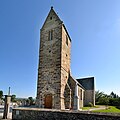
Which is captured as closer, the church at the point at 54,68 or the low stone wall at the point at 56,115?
the low stone wall at the point at 56,115

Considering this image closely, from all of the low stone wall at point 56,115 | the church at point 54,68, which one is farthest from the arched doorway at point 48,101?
the low stone wall at point 56,115

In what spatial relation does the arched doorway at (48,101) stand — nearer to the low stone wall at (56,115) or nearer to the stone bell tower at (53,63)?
the stone bell tower at (53,63)

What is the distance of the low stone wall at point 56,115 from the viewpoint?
29.9 ft

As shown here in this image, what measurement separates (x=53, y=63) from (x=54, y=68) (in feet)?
2.51

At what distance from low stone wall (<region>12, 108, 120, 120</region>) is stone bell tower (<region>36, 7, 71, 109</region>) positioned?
8.05 meters

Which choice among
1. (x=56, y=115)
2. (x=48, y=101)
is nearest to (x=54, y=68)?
(x=48, y=101)

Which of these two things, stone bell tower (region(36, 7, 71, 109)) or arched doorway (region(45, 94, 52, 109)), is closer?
stone bell tower (region(36, 7, 71, 109))

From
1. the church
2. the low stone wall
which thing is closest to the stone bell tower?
the church

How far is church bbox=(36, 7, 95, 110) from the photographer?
21203 mm

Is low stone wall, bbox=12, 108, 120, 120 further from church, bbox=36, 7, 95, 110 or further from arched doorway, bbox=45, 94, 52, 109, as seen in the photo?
arched doorway, bbox=45, 94, 52, 109

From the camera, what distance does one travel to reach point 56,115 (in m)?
11.0

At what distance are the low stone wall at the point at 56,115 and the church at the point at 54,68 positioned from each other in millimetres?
8053

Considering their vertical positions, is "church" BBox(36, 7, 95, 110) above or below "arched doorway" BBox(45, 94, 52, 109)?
above

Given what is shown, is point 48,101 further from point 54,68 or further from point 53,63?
point 53,63
